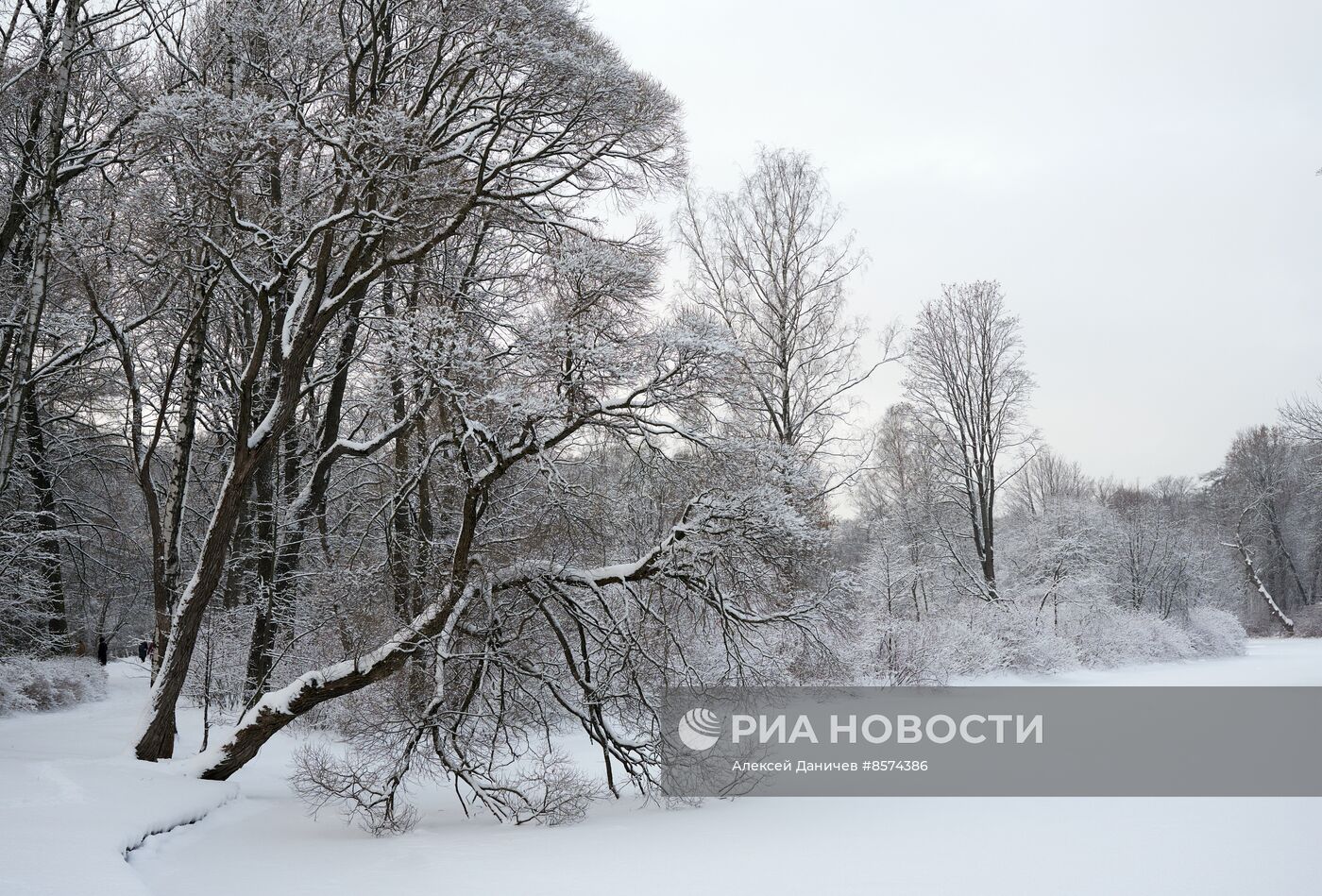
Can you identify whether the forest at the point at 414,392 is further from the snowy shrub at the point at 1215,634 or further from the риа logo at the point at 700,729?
the snowy shrub at the point at 1215,634

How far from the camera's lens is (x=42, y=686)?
49.3 feet

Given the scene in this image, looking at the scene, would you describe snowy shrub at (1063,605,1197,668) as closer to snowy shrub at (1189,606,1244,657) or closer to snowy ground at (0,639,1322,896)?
snowy shrub at (1189,606,1244,657)

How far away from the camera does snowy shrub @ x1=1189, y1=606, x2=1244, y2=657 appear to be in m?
27.8

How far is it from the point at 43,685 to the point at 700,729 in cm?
1212

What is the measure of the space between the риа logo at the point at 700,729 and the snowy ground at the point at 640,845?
2.33 ft

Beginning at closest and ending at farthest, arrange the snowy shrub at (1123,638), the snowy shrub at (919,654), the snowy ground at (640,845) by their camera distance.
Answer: the snowy ground at (640,845) → the snowy shrub at (919,654) → the snowy shrub at (1123,638)

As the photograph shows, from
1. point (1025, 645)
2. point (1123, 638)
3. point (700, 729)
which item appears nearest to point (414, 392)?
point (700, 729)

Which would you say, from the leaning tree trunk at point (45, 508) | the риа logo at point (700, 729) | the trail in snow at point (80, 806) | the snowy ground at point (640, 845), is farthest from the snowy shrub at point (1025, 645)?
the leaning tree trunk at point (45, 508)

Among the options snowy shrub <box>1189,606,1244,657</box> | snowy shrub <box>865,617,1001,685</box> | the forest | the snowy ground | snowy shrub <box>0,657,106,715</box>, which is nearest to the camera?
the snowy ground

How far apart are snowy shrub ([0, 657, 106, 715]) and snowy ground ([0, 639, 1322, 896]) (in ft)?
15.8

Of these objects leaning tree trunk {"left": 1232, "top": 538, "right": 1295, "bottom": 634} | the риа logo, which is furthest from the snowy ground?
leaning tree trunk {"left": 1232, "top": 538, "right": 1295, "bottom": 634}

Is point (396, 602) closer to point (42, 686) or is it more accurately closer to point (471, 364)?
point (471, 364)

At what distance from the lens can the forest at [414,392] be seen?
902 cm

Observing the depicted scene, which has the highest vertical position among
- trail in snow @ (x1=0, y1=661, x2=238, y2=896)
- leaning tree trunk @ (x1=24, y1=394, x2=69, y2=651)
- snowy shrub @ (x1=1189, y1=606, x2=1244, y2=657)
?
leaning tree trunk @ (x1=24, y1=394, x2=69, y2=651)
